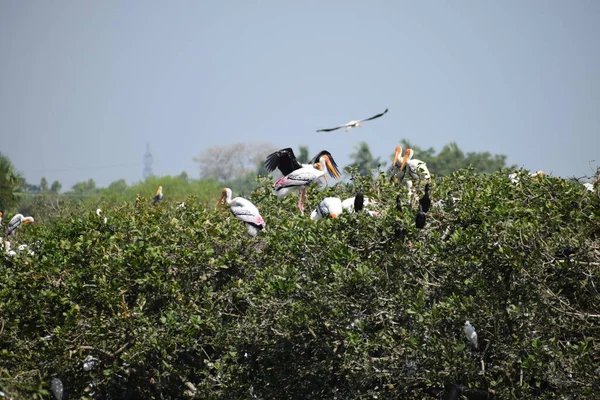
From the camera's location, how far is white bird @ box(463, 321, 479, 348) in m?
8.98

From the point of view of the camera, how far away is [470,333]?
29.6ft

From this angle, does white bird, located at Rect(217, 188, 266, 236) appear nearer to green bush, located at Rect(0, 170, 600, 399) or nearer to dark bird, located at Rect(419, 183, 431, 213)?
green bush, located at Rect(0, 170, 600, 399)

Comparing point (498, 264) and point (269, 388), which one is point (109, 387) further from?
point (498, 264)

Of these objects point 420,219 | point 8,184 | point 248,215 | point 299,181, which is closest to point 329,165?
point 299,181

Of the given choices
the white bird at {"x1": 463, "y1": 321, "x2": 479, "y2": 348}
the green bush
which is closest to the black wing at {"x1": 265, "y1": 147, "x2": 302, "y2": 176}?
the green bush

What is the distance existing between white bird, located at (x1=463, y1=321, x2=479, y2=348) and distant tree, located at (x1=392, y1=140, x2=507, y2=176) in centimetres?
7327

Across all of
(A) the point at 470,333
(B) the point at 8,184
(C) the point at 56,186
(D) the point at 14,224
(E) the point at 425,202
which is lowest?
(A) the point at 470,333

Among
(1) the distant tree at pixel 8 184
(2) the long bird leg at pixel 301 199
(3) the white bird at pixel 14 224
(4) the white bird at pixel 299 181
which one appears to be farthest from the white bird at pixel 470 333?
(1) the distant tree at pixel 8 184

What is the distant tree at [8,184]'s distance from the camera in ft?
140

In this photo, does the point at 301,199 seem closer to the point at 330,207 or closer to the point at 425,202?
the point at 330,207

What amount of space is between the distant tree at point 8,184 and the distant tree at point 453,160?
146 feet

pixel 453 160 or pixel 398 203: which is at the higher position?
pixel 453 160

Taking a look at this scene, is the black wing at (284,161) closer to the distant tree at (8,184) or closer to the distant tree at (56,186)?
the distant tree at (8,184)

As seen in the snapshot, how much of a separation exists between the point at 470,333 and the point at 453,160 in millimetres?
82623
